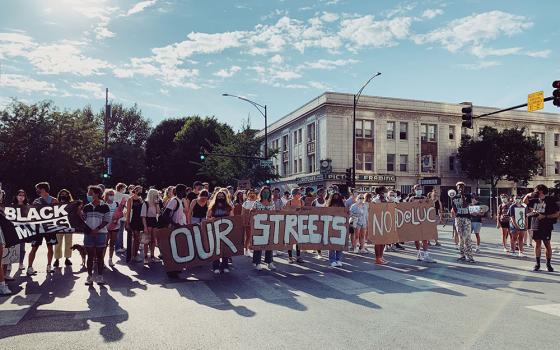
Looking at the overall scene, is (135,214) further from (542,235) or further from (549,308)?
(542,235)

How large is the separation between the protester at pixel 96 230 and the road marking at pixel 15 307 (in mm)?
1221

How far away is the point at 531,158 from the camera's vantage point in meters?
44.6

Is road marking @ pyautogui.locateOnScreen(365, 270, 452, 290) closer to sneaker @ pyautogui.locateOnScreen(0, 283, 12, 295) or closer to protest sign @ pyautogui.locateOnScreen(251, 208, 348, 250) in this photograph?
protest sign @ pyautogui.locateOnScreen(251, 208, 348, 250)

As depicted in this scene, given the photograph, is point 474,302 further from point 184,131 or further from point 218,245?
point 184,131

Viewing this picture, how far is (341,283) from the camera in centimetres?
872

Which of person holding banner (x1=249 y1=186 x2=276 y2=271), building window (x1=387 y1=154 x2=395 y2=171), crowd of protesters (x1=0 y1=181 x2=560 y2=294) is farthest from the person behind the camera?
building window (x1=387 y1=154 x2=395 y2=171)

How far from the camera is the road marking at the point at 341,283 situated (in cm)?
805

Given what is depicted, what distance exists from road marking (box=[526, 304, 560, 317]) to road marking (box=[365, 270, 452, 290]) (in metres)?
1.71

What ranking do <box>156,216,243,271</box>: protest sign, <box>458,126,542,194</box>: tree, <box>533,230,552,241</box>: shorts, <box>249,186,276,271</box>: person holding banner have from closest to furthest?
<box>156,216,243,271</box>: protest sign → <box>533,230,552,241</box>: shorts → <box>249,186,276,271</box>: person holding banner → <box>458,126,542,194</box>: tree

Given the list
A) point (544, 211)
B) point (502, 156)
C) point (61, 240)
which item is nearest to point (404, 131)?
point (502, 156)

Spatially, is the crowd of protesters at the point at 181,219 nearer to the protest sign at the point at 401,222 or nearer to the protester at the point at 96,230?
the protester at the point at 96,230

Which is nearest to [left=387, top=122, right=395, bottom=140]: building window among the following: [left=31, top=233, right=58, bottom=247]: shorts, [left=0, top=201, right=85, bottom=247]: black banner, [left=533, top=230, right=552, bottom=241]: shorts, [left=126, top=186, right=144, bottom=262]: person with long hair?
[left=533, top=230, right=552, bottom=241]: shorts

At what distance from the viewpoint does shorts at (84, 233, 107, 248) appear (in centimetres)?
881

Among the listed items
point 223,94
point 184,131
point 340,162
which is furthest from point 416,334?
point 184,131
